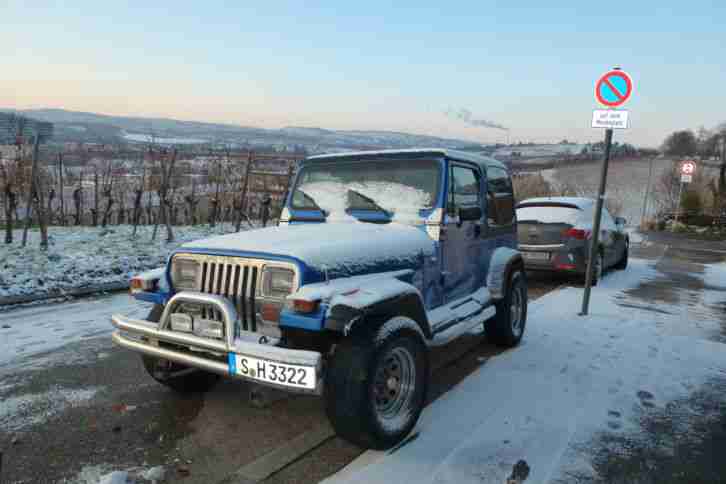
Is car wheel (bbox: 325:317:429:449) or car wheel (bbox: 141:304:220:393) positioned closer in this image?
car wheel (bbox: 325:317:429:449)

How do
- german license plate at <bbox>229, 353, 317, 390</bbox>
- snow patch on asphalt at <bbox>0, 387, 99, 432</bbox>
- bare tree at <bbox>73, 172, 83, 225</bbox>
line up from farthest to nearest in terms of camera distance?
bare tree at <bbox>73, 172, 83, 225</bbox> → snow patch on asphalt at <bbox>0, 387, 99, 432</bbox> → german license plate at <bbox>229, 353, 317, 390</bbox>

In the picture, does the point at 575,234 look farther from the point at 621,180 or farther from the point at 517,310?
the point at 621,180

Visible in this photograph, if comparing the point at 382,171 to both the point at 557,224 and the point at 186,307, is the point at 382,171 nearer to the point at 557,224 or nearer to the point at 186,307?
Result: the point at 186,307

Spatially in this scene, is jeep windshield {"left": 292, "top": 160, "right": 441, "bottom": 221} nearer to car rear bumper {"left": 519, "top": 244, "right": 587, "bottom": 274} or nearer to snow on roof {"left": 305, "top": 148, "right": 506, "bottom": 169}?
snow on roof {"left": 305, "top": 148, "right": 506, "bottom": 169}

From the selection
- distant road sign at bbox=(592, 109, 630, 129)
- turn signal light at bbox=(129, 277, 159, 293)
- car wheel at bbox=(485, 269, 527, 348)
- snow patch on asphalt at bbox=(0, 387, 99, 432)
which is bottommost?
snow patch on asphalt at bbox=(0, 387, 99, 432)

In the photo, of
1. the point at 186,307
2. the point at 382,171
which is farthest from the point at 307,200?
the point at 186,307

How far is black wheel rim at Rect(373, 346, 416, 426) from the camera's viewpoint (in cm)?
319

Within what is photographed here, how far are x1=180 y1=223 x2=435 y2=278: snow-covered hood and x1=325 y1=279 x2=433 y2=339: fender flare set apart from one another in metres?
0.21

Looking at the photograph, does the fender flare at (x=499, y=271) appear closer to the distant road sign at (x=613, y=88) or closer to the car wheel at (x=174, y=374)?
the distant road sign at (x=613, y=88)

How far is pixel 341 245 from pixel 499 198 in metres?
2.73

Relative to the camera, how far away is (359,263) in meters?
3.32

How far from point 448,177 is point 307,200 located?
133cm

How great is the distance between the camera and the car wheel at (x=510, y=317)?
5219mm

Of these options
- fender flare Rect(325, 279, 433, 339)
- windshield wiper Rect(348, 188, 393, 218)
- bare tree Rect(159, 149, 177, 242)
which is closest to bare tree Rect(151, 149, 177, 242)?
bare tree Rect(159, 149, 177, 242)
